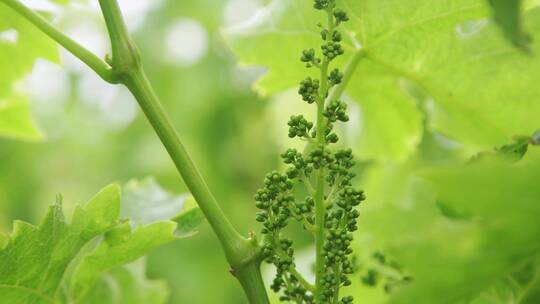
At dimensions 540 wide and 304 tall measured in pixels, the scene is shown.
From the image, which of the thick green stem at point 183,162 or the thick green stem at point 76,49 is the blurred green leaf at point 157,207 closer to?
the thick green stem at point 183,162

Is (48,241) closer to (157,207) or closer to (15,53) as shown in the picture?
(157,207)

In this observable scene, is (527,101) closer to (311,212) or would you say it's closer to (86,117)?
(311,212)

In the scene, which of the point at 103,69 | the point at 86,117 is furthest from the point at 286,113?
the point at 86,117

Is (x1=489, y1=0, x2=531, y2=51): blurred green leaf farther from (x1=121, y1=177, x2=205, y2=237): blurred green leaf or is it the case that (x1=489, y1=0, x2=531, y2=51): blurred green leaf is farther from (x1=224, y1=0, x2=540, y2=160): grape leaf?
(x1=121, y1=177, x2=205, y2=237): blurred green leaf

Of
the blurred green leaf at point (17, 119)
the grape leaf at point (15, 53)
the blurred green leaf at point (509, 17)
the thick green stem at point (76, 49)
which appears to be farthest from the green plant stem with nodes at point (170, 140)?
the blurred green leaf at point (17, 119)

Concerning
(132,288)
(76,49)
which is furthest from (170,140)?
(132,288)

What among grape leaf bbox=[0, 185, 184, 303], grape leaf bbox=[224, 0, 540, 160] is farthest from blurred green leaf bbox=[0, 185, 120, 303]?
grape leaf bbox=[224, 0, 540, 160]
